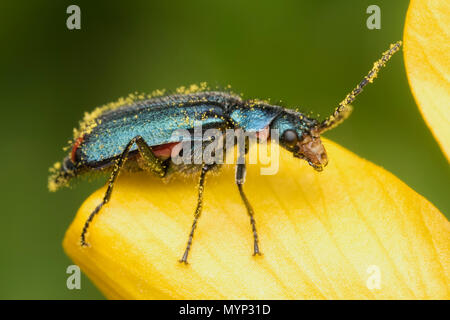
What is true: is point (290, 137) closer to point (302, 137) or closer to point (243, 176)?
point (302, 137)

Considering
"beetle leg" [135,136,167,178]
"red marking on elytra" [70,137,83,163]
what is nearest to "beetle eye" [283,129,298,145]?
"beetle leg" [135,136,167,178]

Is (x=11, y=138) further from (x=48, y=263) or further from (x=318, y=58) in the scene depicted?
(x=318, y=58)

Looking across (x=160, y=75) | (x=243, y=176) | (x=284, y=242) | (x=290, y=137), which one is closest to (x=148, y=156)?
(x=243, y=176)

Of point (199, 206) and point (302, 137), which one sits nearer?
point (199, 206)

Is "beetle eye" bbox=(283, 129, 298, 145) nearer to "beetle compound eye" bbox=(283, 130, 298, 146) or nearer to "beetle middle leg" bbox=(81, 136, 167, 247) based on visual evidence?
"beetle compound eye" bbox=(283, 130, 298, 146)

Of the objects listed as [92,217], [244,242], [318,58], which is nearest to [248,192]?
[244,242]

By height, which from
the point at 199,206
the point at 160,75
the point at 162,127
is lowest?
the point at 199,206
